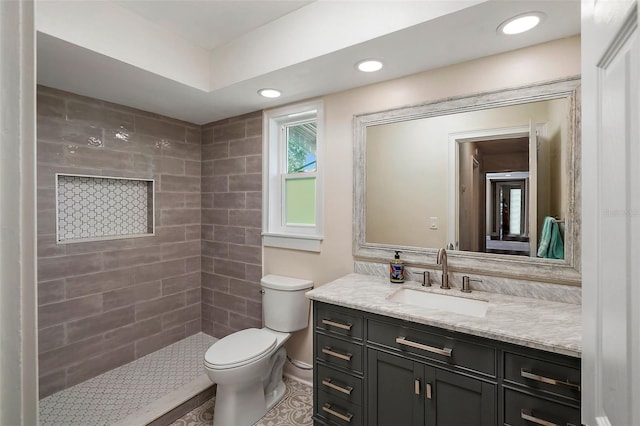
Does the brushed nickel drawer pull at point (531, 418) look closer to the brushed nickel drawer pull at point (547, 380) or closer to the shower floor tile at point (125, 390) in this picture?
the brushed nickel drawer pull at point (547, 380)

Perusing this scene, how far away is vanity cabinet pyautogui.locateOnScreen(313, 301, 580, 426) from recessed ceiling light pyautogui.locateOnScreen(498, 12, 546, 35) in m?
1.39

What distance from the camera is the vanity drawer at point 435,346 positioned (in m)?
1.23

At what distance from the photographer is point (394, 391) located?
57.1 inches

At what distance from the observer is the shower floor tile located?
1.89 metres

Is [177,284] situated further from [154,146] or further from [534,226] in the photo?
[534,226]

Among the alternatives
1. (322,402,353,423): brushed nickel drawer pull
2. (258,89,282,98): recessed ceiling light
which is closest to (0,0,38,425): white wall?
(322,402,353,423): brushed nickel drawer pull

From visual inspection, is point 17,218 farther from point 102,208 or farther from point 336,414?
point 102,208

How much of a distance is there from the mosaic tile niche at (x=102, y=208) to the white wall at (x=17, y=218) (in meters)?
2.41

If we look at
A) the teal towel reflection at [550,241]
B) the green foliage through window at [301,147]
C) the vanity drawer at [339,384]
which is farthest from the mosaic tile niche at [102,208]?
the teal towel reflection at [550,241]

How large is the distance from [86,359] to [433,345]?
8.20 ft

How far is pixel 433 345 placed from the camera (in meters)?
1.34

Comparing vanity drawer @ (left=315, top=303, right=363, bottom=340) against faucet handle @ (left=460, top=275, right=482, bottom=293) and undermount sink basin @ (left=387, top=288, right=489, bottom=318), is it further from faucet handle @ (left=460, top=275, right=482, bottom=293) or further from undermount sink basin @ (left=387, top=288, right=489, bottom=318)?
faucet handle @ (left=460, top=275, right=482, bottom=293)

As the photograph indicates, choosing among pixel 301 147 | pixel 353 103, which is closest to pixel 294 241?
pixel 301 147

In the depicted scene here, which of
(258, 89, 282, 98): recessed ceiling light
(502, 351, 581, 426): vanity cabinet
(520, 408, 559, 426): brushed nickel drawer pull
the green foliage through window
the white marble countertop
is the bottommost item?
(520, 408, 559, 426): brushed nickel drawer pull
